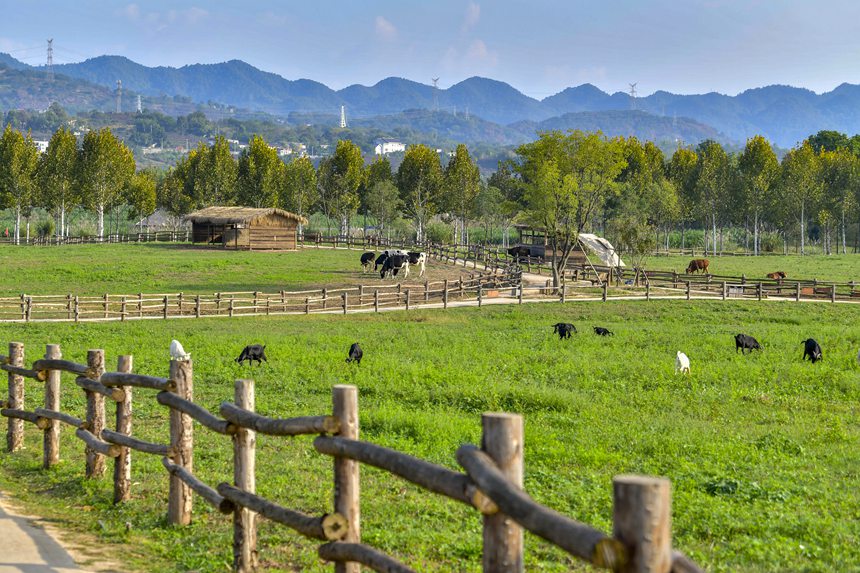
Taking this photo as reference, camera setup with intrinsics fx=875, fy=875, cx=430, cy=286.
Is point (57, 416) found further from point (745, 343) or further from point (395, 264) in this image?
point (395, 264)

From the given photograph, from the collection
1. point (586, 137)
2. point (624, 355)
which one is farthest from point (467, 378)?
point (586, 137)

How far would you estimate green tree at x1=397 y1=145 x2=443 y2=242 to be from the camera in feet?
362

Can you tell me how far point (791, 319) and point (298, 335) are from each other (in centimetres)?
2197

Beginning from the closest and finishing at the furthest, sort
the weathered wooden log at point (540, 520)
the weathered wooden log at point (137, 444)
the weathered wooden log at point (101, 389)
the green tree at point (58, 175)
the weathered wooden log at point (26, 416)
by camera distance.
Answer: the weathered wooden log at point (540, 520)
the weathered wooden log at point (137, 444)
the weathered wooden log at point (101, 389)
the weathered wooden log at point (26, 416)
the green tree at point (58, 175)

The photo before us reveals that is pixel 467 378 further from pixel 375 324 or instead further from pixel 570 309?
pixel 570 309

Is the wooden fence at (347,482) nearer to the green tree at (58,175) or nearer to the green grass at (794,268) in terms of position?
the green grass at (794,268)

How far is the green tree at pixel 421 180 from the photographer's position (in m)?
110

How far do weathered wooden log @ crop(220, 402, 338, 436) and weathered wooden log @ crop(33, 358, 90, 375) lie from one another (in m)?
3.64

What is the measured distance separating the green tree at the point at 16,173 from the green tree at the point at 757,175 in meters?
80.7

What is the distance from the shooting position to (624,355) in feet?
81.5

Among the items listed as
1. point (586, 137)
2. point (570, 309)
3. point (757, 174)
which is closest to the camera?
point (570, 309)

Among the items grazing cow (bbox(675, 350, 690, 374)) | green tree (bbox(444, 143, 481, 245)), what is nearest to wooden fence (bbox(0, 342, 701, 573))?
grazing cow (bbox(675, 350, 690, 374))

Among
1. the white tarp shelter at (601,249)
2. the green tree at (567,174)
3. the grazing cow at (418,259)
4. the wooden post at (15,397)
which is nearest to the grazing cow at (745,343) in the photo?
the wooden post at (15,397)

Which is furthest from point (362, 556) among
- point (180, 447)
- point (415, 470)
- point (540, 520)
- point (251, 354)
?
point (251, 354)
